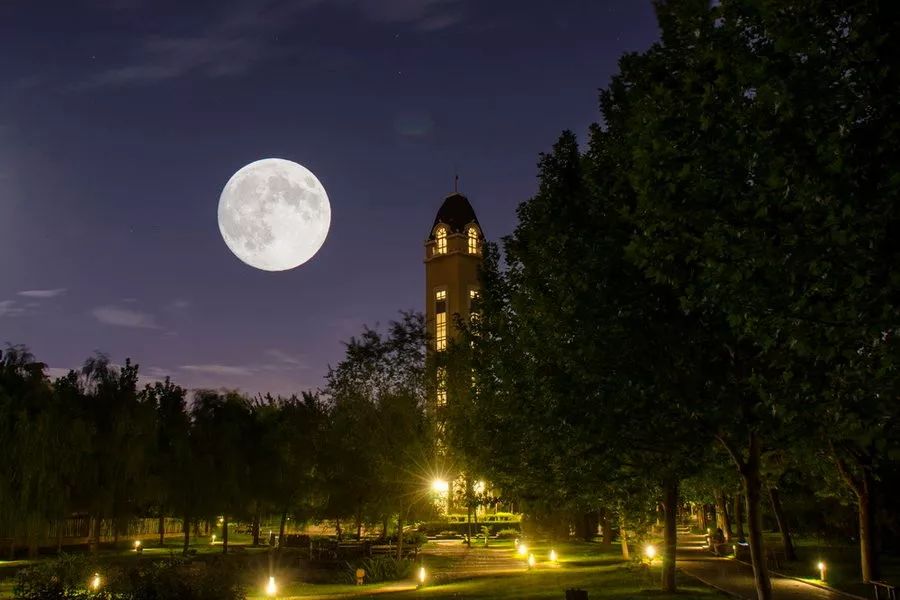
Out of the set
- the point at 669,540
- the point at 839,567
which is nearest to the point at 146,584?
the point at 669,540

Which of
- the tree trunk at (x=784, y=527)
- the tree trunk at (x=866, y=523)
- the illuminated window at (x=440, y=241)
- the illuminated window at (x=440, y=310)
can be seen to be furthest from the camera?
the illuminated window at (x=440, y=241)

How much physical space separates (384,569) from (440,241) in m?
108

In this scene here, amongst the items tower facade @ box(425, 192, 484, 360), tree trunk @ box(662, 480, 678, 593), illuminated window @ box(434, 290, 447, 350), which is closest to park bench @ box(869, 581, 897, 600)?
tree trunk @ box(662, 480, 678, 593)

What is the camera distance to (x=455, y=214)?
146000 mm

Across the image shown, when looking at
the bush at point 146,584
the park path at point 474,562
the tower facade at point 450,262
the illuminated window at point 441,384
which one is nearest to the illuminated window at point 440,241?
the tower facade at point 450,262

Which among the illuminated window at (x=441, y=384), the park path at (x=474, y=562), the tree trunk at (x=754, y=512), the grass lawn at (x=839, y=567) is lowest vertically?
the grass lawn at (x=839, y=567)

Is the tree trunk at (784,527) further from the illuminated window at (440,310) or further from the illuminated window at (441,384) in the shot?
the illuminated window at (440,310)

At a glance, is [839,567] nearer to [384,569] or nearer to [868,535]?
[868,535]

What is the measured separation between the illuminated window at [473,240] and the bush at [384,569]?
349ft

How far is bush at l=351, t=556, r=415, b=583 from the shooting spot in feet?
114

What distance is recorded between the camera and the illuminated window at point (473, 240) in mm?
141762

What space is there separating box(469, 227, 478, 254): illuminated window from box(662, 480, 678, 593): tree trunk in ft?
382

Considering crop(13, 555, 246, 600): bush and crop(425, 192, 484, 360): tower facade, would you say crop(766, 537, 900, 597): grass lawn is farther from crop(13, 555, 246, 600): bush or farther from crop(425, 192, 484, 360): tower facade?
crop(425, 192, 484, 360): tower facade

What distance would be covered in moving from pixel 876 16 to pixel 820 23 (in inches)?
25.1
